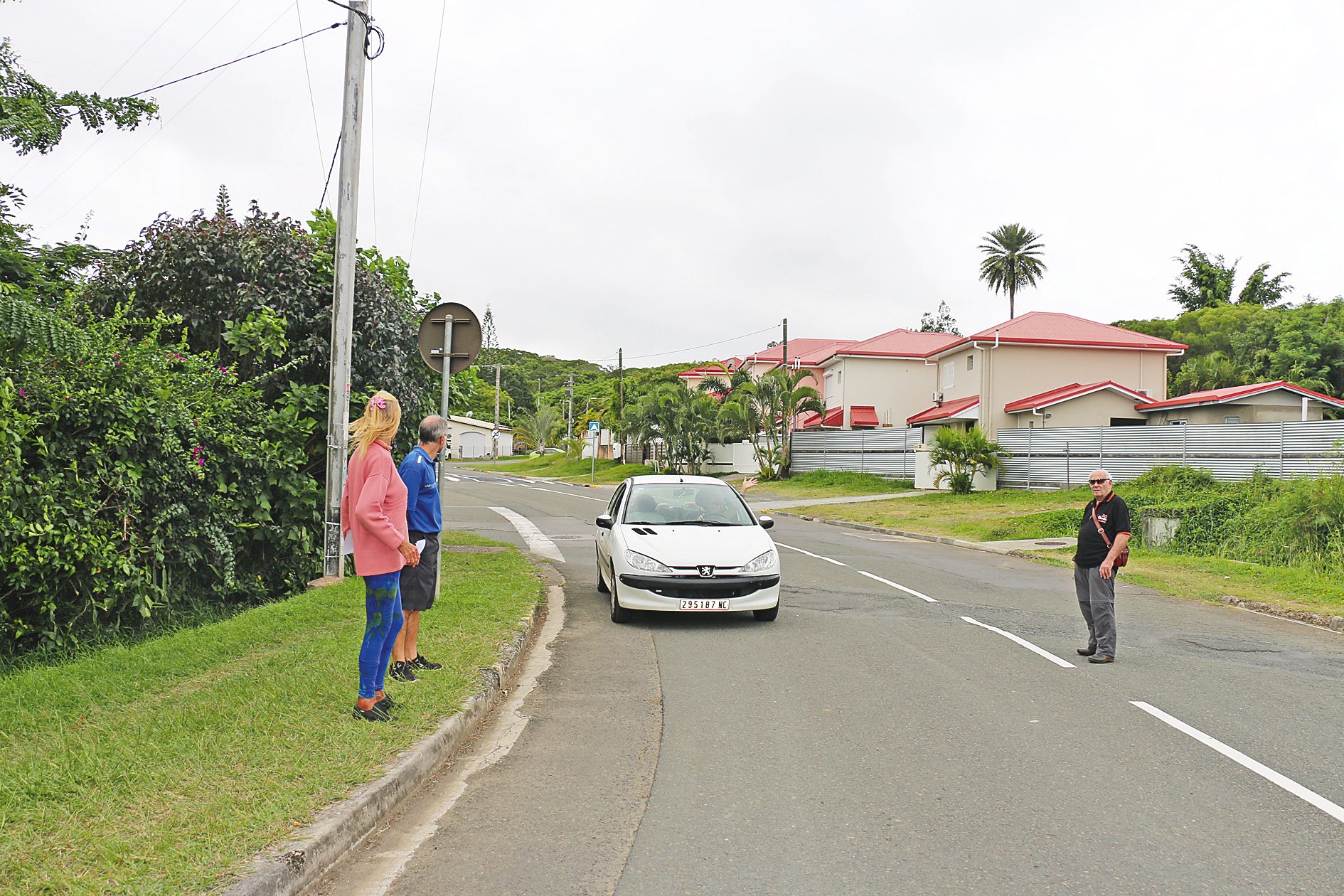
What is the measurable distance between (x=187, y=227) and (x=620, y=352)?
53.5 meters

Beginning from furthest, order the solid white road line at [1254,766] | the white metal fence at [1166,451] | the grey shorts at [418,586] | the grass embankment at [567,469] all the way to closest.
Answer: the grass embankment at [567,469]
the white metal fence at [1166,451]
the grey shorts at [418,586]
the solid white road line at [1254,766]

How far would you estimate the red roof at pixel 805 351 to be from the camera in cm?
5753

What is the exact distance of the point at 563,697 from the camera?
7.17 meters

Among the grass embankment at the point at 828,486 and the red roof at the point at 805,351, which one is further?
the red roof at the point at 805,351

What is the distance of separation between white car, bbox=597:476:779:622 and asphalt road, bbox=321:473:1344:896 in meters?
0.31

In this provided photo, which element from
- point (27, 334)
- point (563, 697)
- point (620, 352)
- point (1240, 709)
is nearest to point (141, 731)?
point (563, 697)

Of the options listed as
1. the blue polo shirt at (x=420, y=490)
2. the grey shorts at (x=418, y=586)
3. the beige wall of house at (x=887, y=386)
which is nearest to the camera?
the grey shorts at (x=418, y=586)

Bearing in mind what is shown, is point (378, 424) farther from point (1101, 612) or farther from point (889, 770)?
point (1101, 612)

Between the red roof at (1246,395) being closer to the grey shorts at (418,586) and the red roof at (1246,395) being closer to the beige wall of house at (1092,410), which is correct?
the beige wall of house at (1092,410)

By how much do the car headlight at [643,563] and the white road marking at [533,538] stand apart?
6.15 meters

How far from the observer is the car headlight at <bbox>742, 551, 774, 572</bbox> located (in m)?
9.91

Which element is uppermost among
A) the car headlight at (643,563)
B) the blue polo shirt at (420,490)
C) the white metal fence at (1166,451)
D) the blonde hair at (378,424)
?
the white metal fence at (1166,451)

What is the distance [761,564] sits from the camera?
10.0 metres

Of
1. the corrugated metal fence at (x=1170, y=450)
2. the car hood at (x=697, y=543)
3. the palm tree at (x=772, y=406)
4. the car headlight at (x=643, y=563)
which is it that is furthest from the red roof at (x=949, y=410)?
the car headlight at (x=643, y=563)
